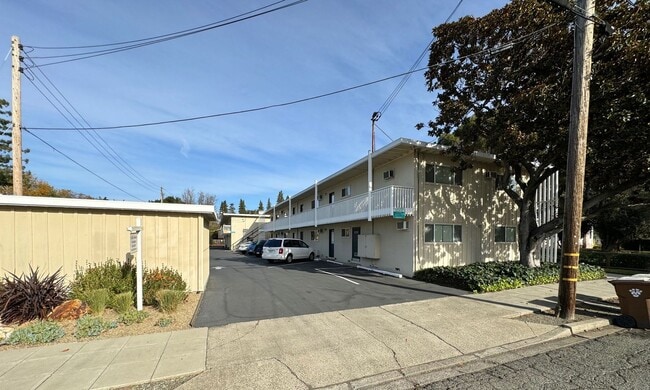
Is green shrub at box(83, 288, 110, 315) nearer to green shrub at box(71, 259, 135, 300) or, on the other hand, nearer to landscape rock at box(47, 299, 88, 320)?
landscape rock at box(47, 299, 88, 320)

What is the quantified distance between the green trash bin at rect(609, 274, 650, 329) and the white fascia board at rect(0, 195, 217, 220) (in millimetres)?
10530

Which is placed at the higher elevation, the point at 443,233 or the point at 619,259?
the point at 443,233

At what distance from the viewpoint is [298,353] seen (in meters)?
5.65

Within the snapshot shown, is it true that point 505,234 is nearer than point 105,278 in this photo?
No

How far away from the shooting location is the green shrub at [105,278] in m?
8.39

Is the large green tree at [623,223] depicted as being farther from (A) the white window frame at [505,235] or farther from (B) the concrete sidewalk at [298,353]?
(B) the concrete sidewalk at [298,353]

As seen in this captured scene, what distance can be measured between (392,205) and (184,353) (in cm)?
991

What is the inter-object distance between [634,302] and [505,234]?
32.4 ft

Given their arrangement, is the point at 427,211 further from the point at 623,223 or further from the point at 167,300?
the point at 623,223

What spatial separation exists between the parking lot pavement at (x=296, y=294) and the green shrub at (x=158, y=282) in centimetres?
88

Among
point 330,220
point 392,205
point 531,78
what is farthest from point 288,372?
point 330,220

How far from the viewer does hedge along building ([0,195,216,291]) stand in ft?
28.0

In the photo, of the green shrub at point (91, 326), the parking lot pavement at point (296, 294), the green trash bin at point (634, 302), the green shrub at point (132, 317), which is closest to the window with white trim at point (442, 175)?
the parking lot pavement at point (296, 294)

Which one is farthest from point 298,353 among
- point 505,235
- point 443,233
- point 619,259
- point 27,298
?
point 619,259
